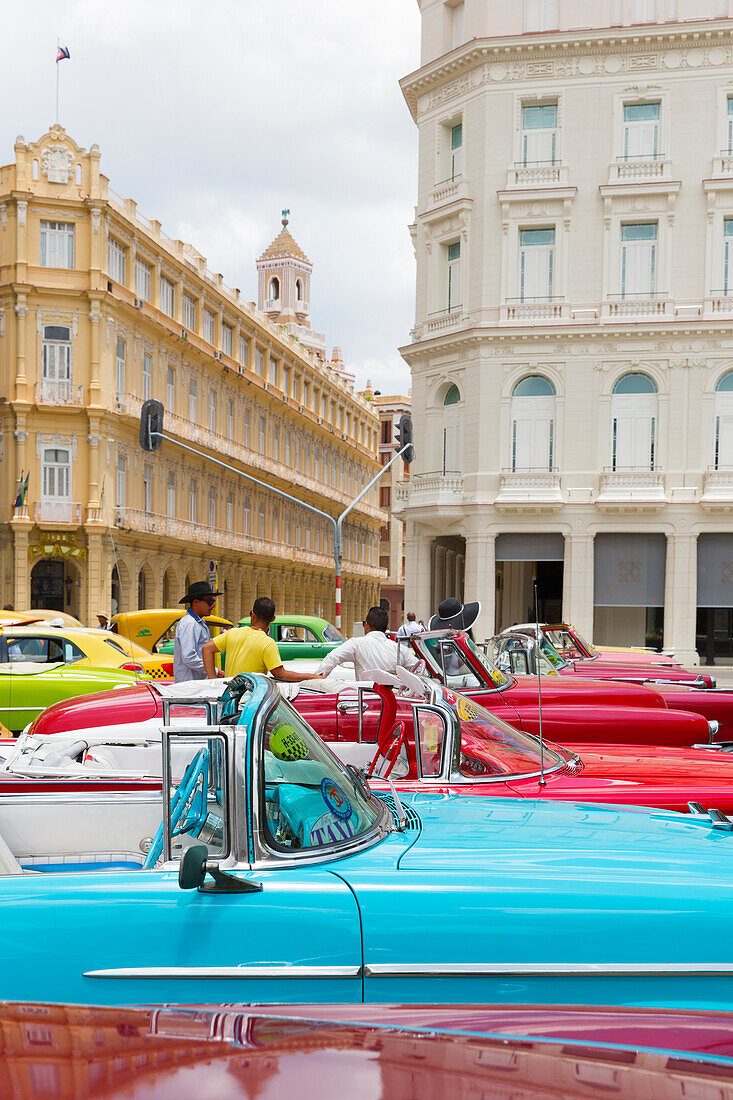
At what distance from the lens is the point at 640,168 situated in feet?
87.9

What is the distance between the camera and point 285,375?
5462cm

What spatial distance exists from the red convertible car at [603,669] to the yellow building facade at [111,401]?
2212 centimetres

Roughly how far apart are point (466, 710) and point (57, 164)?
33.9 m

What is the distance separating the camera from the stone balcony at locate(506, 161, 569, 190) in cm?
2714

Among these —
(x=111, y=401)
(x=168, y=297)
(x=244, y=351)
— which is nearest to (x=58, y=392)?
(x=111, y=401)

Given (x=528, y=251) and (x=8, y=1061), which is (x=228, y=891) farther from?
(x=528, y=251)

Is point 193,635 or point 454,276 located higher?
point 454,276

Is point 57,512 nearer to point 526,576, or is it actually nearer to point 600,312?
point 526,576

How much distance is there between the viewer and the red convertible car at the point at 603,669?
12.0 meters

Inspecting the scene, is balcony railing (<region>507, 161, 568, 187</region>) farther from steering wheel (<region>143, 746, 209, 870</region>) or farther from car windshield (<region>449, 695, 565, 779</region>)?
steering wheel (<region>143, 746, 209, 870</region>)

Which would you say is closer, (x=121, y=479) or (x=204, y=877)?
(x=204, y=877)

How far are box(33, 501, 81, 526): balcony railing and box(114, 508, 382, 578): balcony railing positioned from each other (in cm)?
152

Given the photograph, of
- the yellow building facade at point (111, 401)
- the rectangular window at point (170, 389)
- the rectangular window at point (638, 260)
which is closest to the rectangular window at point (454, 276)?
the rectangular window at point (638, 260)

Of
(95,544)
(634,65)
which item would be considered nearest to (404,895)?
(634,65)
